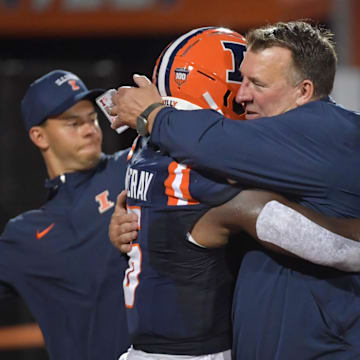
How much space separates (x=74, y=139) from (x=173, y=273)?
1224 millimetres

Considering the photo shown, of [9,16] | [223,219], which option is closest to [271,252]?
[223,219]

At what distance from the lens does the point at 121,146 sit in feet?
20.8

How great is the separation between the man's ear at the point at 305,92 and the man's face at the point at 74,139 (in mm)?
1313

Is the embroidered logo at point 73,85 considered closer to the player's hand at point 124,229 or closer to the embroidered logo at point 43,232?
the embroidered logo at point 43,232

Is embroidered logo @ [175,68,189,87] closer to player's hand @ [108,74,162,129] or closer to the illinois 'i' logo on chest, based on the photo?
player's hand @ [108,74,162,129]

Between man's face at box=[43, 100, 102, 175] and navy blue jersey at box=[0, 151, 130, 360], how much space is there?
86mm

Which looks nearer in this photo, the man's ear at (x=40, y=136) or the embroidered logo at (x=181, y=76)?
the embroidered logo at (x=181, y=76)

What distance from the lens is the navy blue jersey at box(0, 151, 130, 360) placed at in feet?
9.91

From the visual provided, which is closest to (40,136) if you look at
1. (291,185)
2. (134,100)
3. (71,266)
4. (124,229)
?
(71,266)

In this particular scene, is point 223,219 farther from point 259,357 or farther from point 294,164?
point 259,357

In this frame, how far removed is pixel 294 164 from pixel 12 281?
1588mm

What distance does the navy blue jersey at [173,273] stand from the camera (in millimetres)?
2127

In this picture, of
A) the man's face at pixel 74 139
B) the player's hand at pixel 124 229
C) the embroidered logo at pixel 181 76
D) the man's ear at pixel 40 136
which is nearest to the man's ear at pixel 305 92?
the embroidered logo at pixel 181 76

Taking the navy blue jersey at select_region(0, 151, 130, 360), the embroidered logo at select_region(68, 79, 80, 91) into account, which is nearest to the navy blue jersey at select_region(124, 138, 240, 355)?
the navy blue jersey at select_region(0, 151, 130, 360)
